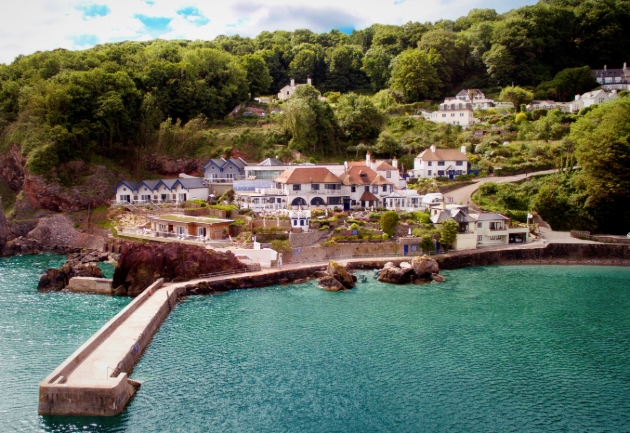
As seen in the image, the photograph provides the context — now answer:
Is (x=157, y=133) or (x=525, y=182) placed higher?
(x=157, y=133)

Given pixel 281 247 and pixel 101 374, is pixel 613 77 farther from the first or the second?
pixel 101 374

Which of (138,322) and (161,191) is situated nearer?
(138,322)

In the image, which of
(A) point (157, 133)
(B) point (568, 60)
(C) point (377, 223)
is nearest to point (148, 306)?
(C) point (377, 223)

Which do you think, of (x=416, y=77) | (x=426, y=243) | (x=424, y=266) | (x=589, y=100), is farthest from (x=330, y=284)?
(x=589, y=100)

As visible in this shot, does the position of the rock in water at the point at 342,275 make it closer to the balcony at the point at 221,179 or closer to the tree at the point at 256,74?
the balcony at the point at 221,179

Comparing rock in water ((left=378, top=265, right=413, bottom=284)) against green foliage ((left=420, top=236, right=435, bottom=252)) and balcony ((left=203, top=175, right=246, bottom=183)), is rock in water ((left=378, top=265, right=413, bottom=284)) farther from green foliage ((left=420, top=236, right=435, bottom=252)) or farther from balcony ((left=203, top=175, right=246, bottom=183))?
balcony ((left=203, top=175, right=246, bottom=183))

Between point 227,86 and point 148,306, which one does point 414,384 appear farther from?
point 227,86

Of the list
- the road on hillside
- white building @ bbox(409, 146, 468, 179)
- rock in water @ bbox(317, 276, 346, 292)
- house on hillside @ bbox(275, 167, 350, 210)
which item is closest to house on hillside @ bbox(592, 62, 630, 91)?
the road on hillside
